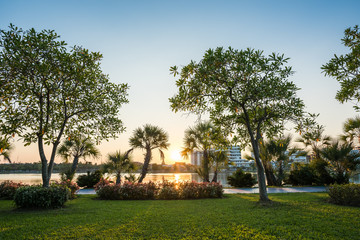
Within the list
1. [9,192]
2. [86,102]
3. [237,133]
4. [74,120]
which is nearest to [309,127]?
[237,133]

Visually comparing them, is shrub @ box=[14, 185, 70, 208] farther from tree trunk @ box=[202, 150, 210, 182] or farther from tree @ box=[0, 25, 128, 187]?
tree trunk @ box=[202, 150, 210, 182]

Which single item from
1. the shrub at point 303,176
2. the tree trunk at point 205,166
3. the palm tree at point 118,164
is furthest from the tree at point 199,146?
the shrub at point 303,176

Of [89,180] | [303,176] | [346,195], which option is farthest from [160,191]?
[303,176]

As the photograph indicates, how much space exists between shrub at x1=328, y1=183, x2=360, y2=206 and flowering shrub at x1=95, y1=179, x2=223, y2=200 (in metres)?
5.01

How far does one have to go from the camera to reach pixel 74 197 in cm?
1141

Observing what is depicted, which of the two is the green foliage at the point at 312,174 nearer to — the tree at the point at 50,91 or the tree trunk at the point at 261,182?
the tree trunk at the point at 261,182

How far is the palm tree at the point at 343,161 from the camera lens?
576 inches

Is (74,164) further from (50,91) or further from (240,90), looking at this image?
(240,90)

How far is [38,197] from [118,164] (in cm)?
944

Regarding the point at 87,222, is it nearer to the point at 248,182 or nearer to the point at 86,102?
the point at 86,102

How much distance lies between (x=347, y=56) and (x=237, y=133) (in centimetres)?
546

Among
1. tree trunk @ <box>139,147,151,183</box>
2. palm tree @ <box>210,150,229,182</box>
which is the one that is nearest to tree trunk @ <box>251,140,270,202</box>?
palm tree @ <box>210,150,229,182</box>

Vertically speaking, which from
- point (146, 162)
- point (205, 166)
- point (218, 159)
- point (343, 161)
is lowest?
point (205, 166)

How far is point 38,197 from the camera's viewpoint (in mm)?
7887
